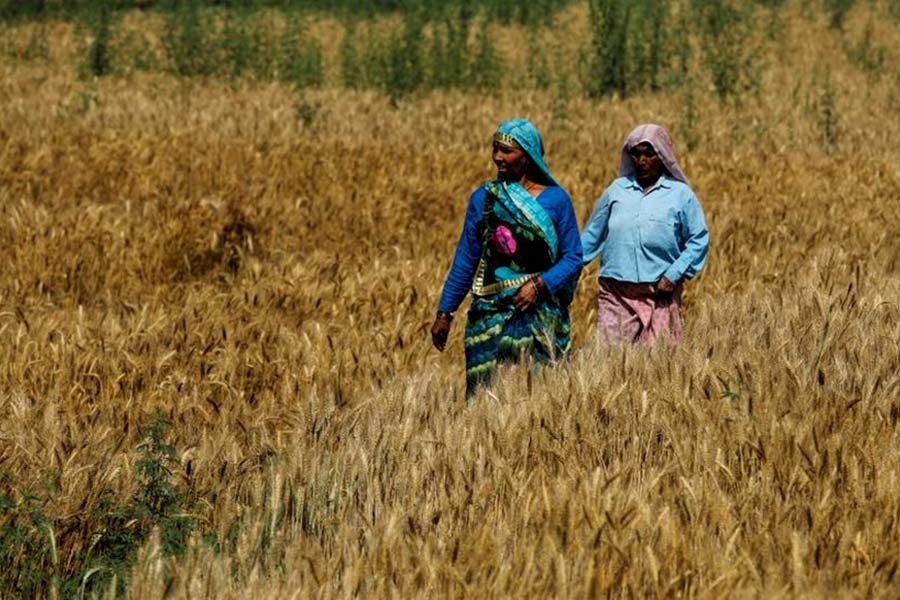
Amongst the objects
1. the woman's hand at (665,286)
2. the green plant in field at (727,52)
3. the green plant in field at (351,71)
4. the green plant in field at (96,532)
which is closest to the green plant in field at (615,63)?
the green plant in field at (727,52)

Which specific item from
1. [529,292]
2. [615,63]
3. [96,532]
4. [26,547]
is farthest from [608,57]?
[26,547]

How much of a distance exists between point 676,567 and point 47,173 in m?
8.72

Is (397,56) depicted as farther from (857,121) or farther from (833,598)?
(833,598)

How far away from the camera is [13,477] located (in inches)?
143

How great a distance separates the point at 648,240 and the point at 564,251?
2.16 ft

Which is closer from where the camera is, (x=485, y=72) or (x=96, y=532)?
(x=96, y=532)

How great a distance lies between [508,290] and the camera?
4.80 meters

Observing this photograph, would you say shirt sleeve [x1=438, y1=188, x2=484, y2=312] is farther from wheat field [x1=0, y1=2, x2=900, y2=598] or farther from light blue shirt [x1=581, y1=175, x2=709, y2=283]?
light blue shirt [x1=581, y1=175, x2=709, y2=283]

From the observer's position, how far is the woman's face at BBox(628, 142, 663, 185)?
17.4 feet

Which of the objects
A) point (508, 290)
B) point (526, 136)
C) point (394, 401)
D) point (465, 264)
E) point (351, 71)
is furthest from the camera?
point (351, 71)

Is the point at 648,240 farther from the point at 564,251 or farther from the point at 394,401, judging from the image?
the point at 394,401

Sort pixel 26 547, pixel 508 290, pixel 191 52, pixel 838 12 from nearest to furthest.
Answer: pixel 26 547
pixel 508 290
pixel 191 52
pixel 838 12

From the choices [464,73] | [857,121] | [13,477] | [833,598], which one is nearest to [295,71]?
[464,73]

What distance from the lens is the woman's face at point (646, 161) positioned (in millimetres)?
5297
